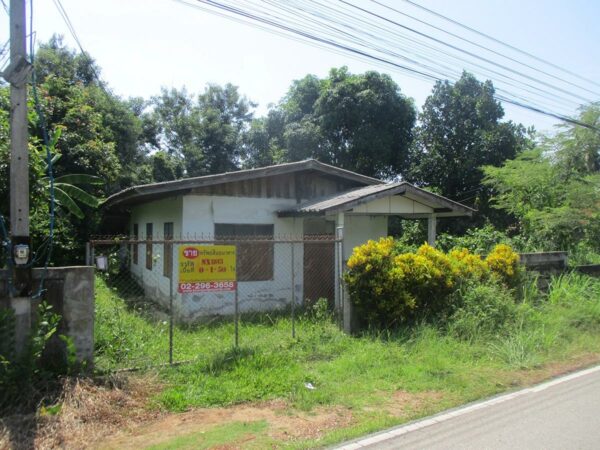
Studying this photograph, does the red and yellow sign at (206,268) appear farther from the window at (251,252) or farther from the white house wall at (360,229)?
the white house wall at (360,229)

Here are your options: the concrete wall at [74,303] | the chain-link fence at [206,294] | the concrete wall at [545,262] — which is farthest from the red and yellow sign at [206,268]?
the concrete wall at [545,262]

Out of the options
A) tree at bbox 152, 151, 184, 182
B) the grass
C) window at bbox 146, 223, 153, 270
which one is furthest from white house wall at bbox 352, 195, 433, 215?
tree at bbox 152, 151, 184, 182

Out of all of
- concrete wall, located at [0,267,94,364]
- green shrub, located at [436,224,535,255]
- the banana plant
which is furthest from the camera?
green shrub, located at [436,224,535,255]

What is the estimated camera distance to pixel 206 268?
266 inches

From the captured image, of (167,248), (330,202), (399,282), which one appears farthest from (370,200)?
(167,248)

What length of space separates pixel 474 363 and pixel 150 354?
4628mm

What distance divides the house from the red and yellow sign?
2762 mm

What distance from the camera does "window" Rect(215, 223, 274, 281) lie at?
35.1ft

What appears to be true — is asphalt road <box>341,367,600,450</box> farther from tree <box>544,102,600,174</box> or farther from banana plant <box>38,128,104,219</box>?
tree <box>544,102,600,174</box>

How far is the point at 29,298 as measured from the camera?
16.6 feet

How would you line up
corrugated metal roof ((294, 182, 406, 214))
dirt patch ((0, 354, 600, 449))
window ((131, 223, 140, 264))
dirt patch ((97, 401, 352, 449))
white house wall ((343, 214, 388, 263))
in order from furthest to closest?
window ((131, 223, 140, 264))
white house wall ((343, 214, 388, 263))
corrugated metal roof ((294, 182, 406, 214))
dirt patch ((97, 401, 352, 449))
dirt patch ((0, 354, 600, 449))

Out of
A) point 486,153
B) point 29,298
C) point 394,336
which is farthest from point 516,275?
point 486,153

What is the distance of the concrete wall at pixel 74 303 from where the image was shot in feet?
17.5

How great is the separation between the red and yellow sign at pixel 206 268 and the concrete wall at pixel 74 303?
128 centimetres
